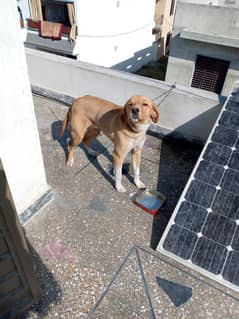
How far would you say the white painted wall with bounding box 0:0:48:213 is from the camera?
8.21 feet

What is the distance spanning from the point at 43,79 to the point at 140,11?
Answer: 50.7ft

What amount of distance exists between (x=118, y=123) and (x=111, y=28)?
50.6 ft

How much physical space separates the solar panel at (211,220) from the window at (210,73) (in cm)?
853

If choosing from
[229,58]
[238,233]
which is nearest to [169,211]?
[238,233]

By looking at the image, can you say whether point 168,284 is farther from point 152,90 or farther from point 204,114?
point 152,90

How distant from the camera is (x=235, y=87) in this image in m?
4.67

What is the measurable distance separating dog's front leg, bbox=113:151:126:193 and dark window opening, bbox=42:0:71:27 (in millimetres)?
15800

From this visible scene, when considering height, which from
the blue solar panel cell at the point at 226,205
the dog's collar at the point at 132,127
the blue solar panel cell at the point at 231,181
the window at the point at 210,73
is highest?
the dog's collar at the point at 132,127

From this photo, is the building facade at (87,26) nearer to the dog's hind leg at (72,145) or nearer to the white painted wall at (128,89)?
the white painted wall at (128,89)

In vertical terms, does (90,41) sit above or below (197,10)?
below

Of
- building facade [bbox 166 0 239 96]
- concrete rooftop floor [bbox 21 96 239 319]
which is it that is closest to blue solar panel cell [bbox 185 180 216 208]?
concrete rooftop floor [bbox 21 96 239 319]

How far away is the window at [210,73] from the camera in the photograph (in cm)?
1129

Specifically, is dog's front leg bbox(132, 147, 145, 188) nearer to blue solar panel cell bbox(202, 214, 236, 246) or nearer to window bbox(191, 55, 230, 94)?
blue solar panel cell bbox(202, 214, 236, 246)

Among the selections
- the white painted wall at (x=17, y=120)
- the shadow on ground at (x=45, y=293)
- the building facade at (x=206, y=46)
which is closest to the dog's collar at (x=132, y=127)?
the white painted wall at (x=17, y=120)
